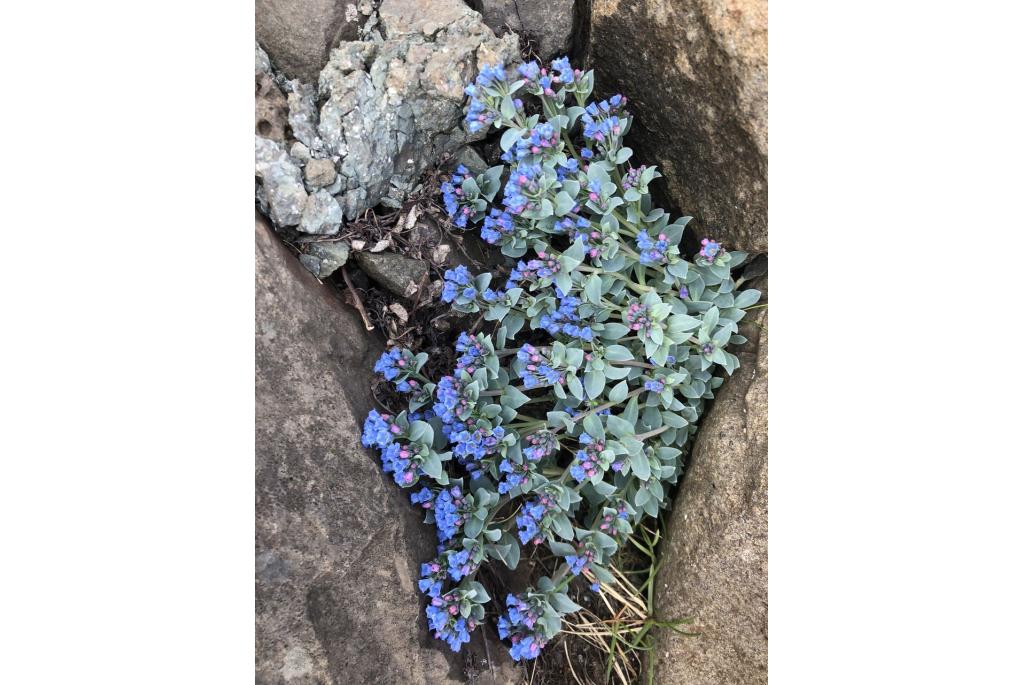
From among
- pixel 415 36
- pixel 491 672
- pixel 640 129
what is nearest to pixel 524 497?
Answer: pixel 491 672

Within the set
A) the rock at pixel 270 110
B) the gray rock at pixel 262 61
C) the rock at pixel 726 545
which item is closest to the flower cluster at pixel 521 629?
the rock at pixel 726 545

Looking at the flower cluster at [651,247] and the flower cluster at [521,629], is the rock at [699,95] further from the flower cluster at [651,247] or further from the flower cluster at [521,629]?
the flower cluster at [521,629]

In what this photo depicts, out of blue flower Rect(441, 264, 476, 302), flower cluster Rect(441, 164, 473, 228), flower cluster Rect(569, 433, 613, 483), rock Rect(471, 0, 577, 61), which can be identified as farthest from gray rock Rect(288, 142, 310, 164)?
flower cluster Rect(569, 433, 613, 483)

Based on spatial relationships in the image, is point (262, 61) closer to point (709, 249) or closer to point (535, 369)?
→ point (535, 369)

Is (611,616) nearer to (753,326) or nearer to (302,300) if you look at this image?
(753,326)

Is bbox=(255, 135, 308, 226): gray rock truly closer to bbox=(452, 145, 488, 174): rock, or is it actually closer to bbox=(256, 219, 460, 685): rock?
bbox=(256, 219, 460, 685): rock

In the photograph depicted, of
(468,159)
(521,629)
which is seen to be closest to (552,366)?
(468,159)

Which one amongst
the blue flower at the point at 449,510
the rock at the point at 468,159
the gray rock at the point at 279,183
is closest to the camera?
the gray rock at the point at 279,183
